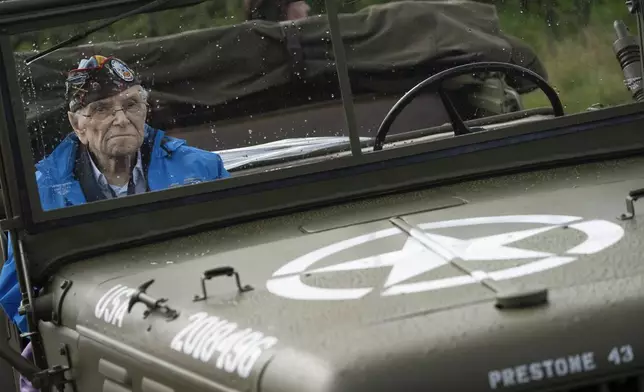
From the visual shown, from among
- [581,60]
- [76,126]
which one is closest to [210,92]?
[76,126]

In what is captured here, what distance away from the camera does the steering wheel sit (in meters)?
3.95

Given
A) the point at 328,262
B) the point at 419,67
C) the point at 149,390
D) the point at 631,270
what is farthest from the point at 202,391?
the point at 419,67

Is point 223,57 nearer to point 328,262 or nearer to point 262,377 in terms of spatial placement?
point 328,262

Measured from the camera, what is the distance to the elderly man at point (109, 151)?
3812mm

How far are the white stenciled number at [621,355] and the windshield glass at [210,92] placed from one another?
1431 millimetres

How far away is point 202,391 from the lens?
2.88 metres

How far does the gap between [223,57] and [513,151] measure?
0.86 m

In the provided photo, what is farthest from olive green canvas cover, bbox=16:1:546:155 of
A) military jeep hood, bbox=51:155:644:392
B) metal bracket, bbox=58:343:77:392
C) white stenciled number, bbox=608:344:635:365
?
white stenciled number, bbox=608:344:635:365

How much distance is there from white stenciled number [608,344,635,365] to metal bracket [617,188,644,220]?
68cm

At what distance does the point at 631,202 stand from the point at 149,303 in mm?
1131

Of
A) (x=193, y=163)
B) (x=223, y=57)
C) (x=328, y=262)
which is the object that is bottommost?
(x=328, y=262)

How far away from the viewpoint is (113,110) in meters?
3.85

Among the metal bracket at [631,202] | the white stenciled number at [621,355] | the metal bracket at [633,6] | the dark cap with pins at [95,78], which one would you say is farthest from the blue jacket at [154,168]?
the white stenciled number at [621,355]

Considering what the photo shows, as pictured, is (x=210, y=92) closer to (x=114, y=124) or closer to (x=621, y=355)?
(x=114, y=124)
